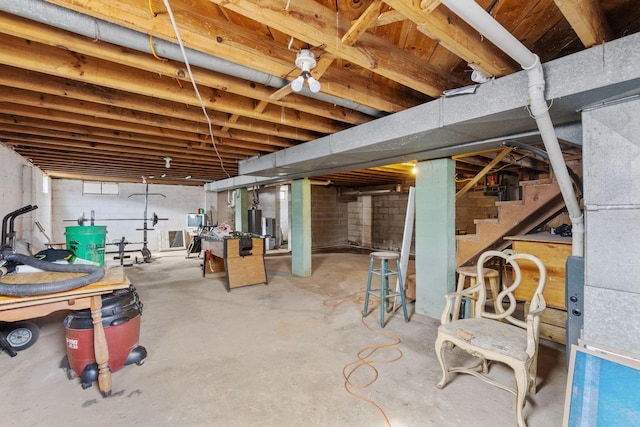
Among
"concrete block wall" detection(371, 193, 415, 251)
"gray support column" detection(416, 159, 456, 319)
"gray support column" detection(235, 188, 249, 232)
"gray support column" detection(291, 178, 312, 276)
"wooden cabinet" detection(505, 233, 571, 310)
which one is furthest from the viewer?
"concrete block wall" detection(371, 193, 415, 251)

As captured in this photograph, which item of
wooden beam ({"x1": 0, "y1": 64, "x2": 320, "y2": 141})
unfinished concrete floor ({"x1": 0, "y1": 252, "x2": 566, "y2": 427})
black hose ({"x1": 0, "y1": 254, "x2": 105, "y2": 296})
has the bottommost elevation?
unfinished concrete floor ({"x1": 0, "y1": 252, "x2": 566, "y2": 427})

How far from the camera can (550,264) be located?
102 inches

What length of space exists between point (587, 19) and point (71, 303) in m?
3.04

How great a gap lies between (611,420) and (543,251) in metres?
1.54

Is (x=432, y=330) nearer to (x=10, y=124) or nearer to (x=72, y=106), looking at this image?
(x=72, y=106)

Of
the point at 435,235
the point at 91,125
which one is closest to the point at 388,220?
the point at 435,235

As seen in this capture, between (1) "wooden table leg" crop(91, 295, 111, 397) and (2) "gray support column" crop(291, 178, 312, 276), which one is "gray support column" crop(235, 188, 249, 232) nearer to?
(2) "gray support column" crop(291, 178, 312, 276)

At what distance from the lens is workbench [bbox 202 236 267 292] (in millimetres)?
4508

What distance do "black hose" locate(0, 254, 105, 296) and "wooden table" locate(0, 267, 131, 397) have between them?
0.04 meters

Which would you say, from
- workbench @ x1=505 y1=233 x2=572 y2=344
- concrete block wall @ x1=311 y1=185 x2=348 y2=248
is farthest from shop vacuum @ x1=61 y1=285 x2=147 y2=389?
concrete block wall @ x1=311 y1=185 x2=348 y2=248

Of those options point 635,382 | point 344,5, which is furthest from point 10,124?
point 635,382

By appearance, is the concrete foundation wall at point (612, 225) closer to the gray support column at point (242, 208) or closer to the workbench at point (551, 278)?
the workbench at point (551, 278)

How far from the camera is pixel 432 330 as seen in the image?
9.84 ft

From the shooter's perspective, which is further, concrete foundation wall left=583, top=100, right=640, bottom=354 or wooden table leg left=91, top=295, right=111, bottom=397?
wooden table leg left=91, top=295, right=111, bottom=397
